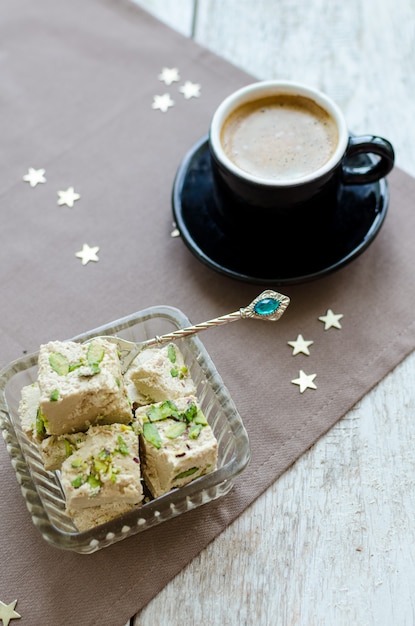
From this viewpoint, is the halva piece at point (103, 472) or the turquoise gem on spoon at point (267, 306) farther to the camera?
the turquoise gem on spoon at point (267, 306)

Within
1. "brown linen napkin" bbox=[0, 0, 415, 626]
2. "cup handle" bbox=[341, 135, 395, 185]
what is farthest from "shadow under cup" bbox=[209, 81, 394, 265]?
"brown linen napkin" bbox=[0, 0, 415, 626]

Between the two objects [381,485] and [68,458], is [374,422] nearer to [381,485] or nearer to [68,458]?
[381,485]

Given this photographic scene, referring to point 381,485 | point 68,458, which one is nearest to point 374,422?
point 381,485

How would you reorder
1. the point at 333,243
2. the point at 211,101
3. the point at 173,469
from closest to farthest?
the point at 173,469, the point at 333,243, the point at 211,101

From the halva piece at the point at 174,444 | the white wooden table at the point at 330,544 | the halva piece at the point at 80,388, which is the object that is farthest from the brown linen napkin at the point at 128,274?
the halva piece at the point at 80,388

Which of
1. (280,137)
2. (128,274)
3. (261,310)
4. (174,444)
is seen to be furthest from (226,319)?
(280,137)

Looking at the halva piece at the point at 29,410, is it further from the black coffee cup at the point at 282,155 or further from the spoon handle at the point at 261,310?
the black coffee cup at the point at 282,155
